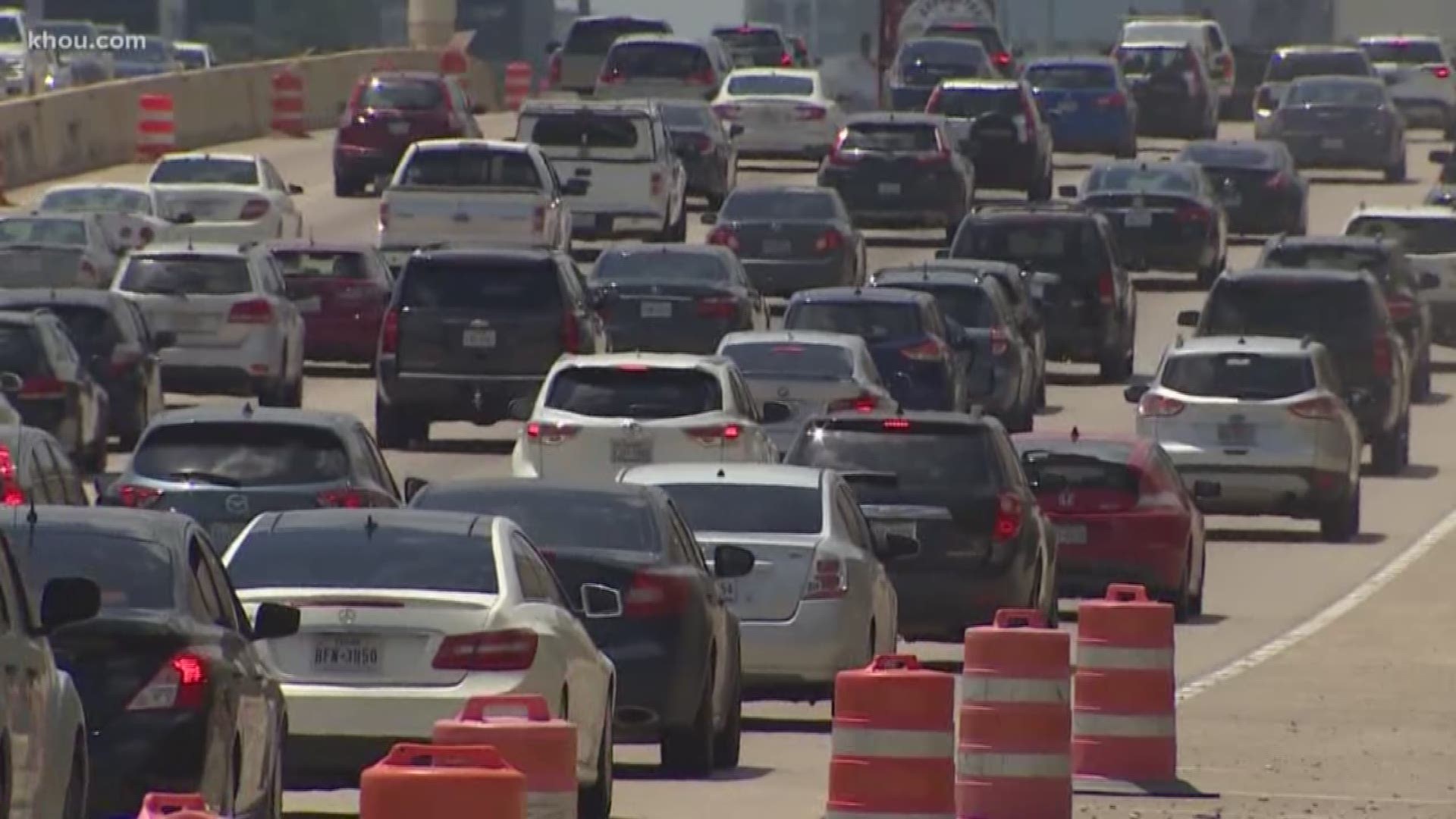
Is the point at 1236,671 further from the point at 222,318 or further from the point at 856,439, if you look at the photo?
the point at 222,318

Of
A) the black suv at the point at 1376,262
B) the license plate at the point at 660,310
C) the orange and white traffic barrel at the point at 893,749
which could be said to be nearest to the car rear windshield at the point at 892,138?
the black suv at the point at 1376,262

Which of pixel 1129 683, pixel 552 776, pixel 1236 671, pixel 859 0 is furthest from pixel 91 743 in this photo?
pixel 859 0

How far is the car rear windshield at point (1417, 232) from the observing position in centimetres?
4903

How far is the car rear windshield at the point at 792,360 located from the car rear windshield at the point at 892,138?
18540 millimetres

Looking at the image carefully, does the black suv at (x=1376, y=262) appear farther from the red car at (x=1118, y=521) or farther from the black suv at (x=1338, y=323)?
the red car at (x=1118, y=521)

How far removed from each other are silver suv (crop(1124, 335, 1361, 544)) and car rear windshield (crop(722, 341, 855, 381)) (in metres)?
2.57

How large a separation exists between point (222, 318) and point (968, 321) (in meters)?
6.93

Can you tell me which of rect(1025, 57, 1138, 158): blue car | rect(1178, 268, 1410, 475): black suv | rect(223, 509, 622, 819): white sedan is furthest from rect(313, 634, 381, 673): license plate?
rect(1025, 57, 1138, 158): blue car

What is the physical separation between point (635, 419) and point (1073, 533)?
3.18m

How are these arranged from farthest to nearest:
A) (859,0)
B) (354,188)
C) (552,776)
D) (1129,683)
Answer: (859,0) < (354,188) < (1129,683) < (552,776)

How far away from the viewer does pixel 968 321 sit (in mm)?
39906

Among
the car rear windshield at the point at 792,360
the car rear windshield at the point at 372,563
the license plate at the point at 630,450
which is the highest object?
the car rear windshield at the point at 372,563

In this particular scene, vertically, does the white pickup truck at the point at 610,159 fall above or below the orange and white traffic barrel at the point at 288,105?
above

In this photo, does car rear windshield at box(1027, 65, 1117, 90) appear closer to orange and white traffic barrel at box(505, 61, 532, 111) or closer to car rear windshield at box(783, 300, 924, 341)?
orange and white traffic barrel at box(505, 61, 532, 111)
